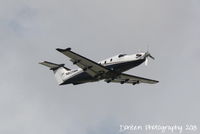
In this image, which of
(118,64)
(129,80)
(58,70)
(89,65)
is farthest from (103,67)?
(58,70)

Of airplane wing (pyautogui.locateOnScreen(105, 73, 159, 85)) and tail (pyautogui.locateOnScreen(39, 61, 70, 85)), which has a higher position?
tail (pyautogui.locateOnScreen(39, 61, 70, 85))

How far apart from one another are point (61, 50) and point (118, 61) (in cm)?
1085

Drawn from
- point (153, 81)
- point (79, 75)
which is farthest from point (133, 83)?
point (79, 75)

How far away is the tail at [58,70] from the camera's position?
4129 inches

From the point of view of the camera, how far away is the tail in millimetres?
104875

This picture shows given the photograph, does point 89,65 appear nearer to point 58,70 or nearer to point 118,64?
point 118,64

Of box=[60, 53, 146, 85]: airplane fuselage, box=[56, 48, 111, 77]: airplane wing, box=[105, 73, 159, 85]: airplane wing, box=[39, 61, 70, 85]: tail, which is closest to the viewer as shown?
box=[56, 48, 111, 77]: airplane wing

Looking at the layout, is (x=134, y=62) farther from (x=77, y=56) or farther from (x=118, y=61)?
(x=77, y=56)

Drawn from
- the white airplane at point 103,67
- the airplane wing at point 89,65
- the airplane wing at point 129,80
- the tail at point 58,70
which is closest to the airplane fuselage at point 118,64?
the white airplane at point 103,67

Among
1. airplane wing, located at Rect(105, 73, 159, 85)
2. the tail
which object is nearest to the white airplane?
airplane wing, located at Rect(105, 73, 159, 85)

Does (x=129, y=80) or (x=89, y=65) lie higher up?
(x=89, y=65)

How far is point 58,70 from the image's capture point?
10750 cm

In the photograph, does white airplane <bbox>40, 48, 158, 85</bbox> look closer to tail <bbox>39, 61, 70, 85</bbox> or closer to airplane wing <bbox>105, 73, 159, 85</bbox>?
airplane wing <bbox>105, 73, 159, 85</bbox>

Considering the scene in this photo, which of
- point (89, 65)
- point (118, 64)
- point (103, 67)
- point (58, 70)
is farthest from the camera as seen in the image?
point (58, 70)
